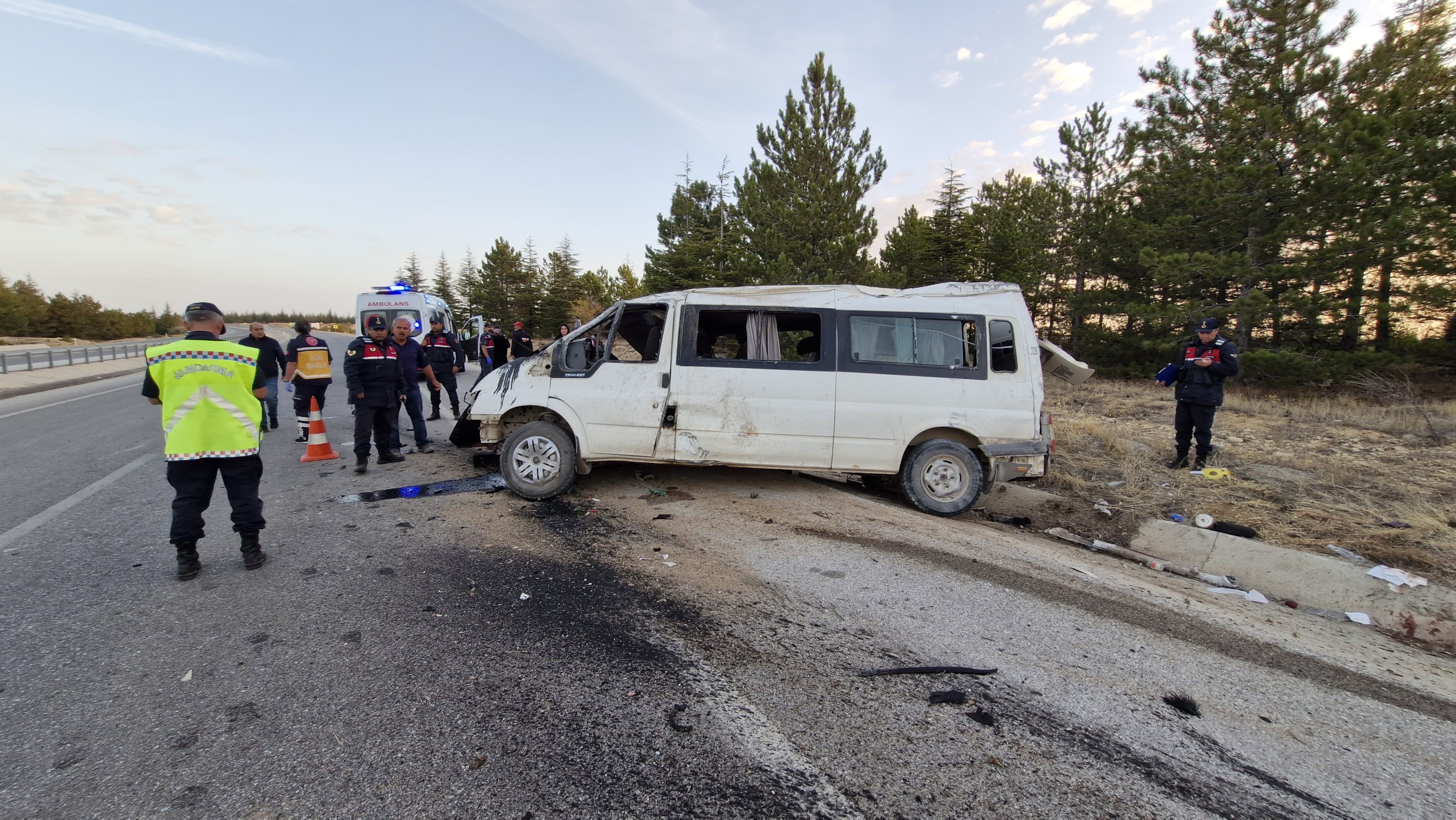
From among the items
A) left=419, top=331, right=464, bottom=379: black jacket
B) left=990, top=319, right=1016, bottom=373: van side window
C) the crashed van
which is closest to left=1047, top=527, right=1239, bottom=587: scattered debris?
the crashed van

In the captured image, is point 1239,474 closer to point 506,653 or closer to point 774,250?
point 506,653

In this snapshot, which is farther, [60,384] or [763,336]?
[60,384]

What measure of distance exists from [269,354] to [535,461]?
5480 millimetres

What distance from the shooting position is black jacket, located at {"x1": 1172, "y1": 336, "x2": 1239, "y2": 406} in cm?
642

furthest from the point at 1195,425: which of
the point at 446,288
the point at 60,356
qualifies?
the point at 446,288

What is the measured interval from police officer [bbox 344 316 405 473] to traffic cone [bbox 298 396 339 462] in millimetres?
573

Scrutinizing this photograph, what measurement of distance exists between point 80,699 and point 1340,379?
20438 mm

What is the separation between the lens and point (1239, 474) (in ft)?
21.8

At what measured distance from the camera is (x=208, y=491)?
144 inches

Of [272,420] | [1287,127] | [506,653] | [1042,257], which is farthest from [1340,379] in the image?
[272,420]

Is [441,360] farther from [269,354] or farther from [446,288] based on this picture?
[446,288]

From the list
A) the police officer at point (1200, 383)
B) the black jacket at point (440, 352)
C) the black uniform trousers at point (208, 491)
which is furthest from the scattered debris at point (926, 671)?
the black jacket at point (440, 352)

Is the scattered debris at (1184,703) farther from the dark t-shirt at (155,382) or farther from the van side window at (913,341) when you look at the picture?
the dark t-shirt at (155,382)

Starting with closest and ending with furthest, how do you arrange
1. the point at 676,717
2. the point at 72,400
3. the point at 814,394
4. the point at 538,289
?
the point at 676,717
the point at 814,394
the point at 72,400
the point at 538,289
